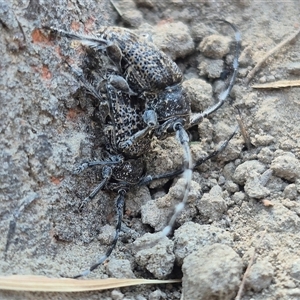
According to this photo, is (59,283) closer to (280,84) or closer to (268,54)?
(280,84)

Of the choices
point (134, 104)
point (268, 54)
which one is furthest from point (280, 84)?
point (134, 104)

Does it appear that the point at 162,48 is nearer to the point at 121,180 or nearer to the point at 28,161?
the point at 121,180

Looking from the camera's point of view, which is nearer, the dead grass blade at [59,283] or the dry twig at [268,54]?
the dead grass blade at [59,283]

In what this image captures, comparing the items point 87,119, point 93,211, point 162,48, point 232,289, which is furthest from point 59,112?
point 232,289

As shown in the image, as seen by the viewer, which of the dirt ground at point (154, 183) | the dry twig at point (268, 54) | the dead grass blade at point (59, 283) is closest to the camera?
the dead grass blade at point (59, 283)

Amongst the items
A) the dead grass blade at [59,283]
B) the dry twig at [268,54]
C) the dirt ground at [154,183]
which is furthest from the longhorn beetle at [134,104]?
the dead grass blade at [59,283]

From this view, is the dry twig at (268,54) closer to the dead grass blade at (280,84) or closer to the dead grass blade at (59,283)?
the dead grass blade at (280,84)
